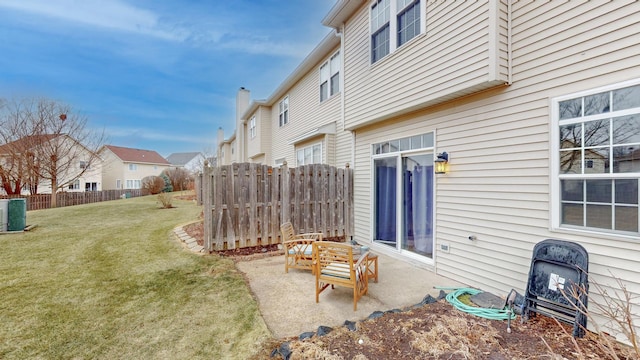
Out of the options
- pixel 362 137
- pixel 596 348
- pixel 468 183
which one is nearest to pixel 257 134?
pixel 362 137

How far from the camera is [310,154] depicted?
1030cm

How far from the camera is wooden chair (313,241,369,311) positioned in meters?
3.80

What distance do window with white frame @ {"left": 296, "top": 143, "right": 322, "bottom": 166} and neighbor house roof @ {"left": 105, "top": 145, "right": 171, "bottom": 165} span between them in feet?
110

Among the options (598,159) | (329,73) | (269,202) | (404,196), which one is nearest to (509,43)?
(598,159)

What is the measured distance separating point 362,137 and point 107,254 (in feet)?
22.7

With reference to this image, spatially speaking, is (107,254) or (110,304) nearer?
(110,304)

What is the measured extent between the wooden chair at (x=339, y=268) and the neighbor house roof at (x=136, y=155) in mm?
39469

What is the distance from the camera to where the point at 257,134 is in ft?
50.8

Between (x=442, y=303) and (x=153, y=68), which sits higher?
(x=153, y=68)

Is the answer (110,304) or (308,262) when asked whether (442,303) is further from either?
(110,304)

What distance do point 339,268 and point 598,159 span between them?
3.47m

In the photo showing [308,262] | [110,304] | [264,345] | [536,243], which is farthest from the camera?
[308,262]

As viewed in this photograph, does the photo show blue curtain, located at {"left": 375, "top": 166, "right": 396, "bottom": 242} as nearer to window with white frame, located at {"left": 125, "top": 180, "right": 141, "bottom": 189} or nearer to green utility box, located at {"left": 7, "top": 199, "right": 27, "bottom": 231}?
green utility box, located at {"left": 7, "top": 199, "right": 27, "bottom": 231}

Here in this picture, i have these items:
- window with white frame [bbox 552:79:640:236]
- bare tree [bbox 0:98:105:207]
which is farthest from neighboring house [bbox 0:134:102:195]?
window with white frame [bbox 552:79:640:236]
